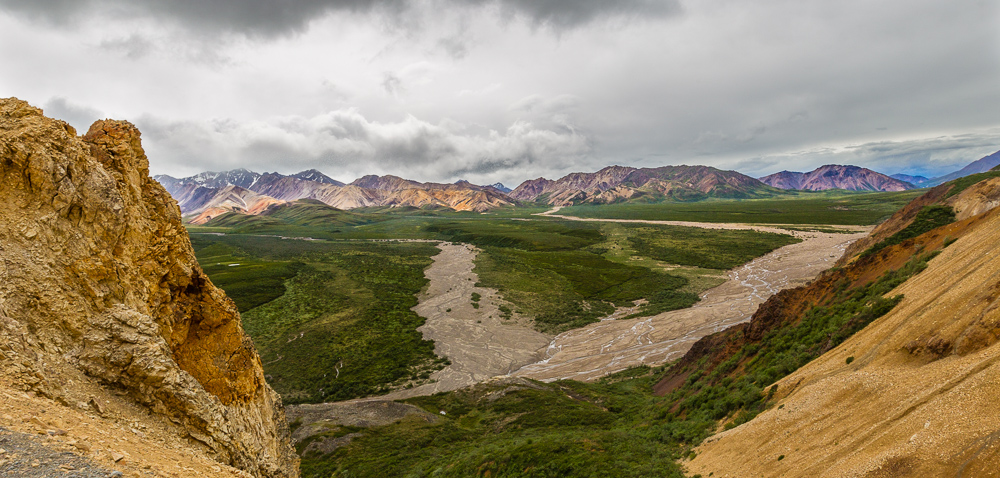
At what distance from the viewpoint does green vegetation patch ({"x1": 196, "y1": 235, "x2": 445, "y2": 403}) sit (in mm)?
38094

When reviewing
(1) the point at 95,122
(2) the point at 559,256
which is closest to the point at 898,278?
(1) the point at 95,122

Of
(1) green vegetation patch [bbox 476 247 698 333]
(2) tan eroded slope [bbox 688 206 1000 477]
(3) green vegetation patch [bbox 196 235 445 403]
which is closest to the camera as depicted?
(2) tan eroded slope [bbox 688 206 1000 477]

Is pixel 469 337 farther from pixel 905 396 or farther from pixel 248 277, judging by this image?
pixel 248 277

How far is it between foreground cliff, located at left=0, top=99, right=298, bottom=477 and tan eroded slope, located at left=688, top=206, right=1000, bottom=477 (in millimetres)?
17030

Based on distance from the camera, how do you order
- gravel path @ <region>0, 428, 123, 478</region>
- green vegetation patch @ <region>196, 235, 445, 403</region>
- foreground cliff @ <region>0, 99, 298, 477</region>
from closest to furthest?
gravel path @ <region>0, 428, 123, 478</region>, foreground cliff @ <region>0, 99, 298, 477</region>, green vegetation patch @ <region>196, 235, 445, 403</region>

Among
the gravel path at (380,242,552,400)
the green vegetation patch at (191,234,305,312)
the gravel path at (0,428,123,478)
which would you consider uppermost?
the gravel path at (0,428,123,478)

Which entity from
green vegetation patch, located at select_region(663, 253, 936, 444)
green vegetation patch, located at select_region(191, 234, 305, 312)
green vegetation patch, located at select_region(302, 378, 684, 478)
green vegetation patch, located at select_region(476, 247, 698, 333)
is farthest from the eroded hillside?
green vegetation patch, located at select_region(191, 234, 305, 312)

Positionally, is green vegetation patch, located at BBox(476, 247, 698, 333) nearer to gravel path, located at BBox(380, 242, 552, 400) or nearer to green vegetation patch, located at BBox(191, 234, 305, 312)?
gravel path, located at BBox(380, 242, 552, 400)

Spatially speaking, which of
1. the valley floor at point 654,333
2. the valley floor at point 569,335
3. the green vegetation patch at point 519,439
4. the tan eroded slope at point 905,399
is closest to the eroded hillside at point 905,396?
the tan eroded slope at point 905,399

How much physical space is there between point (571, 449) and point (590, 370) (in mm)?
20748

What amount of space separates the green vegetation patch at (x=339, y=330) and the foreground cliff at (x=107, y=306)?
25.0 meters

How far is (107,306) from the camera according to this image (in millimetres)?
9953

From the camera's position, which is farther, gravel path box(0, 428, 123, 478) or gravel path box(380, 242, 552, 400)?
gravel path box(380, 242, 552, 400)

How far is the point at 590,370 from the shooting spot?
37875 mm
